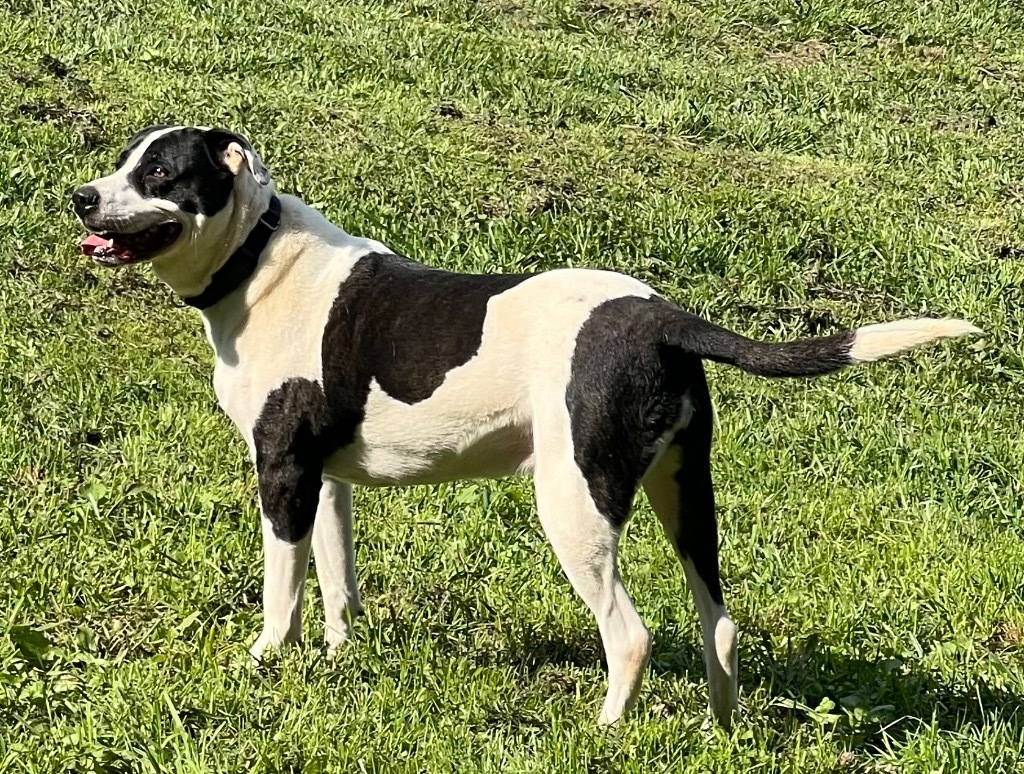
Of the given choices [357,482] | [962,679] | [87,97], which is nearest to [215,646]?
[357,482]

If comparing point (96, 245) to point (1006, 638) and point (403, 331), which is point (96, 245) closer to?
point (403, 331)

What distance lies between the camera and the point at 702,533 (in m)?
4.24

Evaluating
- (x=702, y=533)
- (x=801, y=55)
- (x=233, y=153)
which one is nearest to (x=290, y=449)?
(x=233, y=153)

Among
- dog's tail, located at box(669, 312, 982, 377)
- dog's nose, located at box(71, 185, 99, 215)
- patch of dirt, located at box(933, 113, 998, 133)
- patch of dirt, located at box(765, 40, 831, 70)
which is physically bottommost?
patch of dirt, located at box(933, 113, 998, 133)

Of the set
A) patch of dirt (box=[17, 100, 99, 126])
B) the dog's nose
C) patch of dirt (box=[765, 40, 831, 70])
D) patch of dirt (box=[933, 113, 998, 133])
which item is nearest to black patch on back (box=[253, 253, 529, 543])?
the dog's nose

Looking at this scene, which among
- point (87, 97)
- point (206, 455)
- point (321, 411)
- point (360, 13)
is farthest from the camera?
point (360, 13)

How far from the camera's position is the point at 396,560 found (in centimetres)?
533

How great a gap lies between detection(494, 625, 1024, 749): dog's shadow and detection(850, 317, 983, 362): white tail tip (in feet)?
3.83

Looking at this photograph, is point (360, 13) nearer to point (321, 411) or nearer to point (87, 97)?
point (87, 97)

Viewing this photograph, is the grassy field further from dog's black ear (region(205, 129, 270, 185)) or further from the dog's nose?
dog's black ear (region(205, 129, 270, 185))

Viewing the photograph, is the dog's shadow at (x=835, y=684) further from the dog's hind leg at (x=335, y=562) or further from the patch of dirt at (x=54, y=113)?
the patch of dirt at (x=54, y=113)

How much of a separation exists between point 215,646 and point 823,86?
1026 cm

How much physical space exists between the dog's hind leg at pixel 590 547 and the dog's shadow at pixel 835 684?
648 millimetres

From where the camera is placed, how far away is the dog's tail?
12.5 feet
